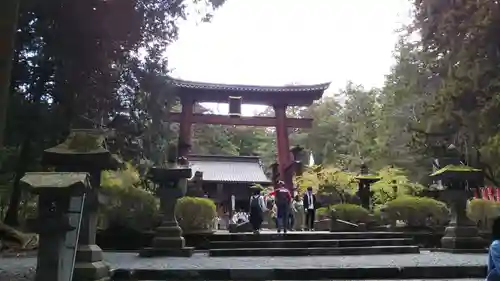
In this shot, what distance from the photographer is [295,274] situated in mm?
9602

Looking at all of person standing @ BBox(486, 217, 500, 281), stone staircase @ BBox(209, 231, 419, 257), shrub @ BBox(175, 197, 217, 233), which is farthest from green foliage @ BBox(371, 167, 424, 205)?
person standing @ BBox(486, 217, 500, 281)

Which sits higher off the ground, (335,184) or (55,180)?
(55,180)

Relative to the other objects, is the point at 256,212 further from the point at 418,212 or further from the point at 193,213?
the point at 418,212

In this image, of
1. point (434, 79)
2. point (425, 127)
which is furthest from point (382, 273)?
point (434, 79)

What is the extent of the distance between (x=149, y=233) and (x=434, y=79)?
1501 centimetres

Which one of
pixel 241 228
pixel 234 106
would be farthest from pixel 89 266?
pixel 234 106

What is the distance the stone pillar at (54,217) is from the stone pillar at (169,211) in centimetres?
651

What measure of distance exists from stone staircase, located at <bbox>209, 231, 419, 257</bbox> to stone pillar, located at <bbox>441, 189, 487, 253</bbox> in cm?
108

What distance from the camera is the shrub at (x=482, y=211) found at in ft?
55.6

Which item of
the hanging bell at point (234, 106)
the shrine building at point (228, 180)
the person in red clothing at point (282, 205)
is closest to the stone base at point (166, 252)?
the person in red clothing at point (282, 205)

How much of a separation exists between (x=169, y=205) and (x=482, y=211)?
34.7 ft

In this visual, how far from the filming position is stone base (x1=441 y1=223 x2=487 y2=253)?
565 inches

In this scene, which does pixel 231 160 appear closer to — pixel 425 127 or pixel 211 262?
pixel 425 127

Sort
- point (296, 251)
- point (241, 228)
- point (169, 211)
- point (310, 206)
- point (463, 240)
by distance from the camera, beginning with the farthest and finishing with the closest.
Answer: point (310, 206)
point (241, 228)
point (463, 240)
point (169, 211)
point (296, 251)
